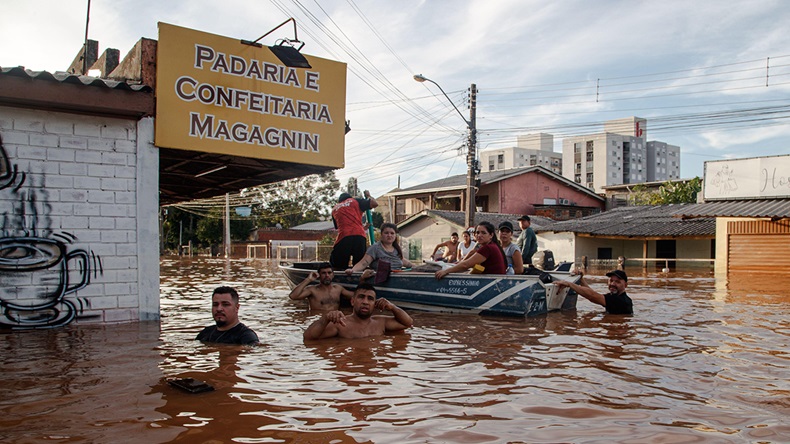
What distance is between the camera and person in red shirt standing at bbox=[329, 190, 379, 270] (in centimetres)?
1099

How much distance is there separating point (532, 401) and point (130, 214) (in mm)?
5865

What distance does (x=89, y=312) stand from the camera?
24.9ft

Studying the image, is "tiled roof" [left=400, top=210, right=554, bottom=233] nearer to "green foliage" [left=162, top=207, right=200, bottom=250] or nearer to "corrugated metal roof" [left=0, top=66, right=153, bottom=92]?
"corrugated metal roof" [left=0, top=66, right=153, bottom=92]

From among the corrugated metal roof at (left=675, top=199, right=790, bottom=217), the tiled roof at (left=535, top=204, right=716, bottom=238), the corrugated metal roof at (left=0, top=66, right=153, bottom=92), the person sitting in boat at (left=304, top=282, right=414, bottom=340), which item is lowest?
the person sitting in boat at (left=304, top=282, right=414, bottom=340)

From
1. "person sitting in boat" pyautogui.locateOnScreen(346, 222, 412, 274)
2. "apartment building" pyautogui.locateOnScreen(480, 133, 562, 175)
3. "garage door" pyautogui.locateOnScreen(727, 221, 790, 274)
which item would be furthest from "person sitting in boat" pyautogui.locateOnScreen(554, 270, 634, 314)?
"apartment building" pyautogui.locateOnScreen(480, 133, 562, 175)

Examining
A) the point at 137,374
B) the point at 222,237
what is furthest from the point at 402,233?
the point at 137,374

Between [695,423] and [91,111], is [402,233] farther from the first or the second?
[695,423]

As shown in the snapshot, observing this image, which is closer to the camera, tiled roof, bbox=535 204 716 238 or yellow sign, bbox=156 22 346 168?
yellow sign, bbox=156 22 346 168

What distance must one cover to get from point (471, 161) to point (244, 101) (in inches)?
598

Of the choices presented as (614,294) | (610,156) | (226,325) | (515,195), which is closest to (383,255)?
(614,294)

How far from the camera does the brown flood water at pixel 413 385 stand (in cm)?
365

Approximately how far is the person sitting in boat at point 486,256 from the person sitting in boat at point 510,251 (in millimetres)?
688

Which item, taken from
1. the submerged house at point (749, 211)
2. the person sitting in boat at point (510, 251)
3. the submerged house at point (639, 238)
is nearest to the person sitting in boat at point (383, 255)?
the person sitting in boat at point (510, 251)

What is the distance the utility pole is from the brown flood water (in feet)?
46.7
